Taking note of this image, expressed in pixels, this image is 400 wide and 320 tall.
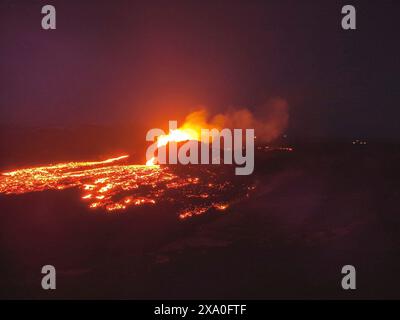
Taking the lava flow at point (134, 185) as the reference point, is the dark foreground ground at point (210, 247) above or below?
below

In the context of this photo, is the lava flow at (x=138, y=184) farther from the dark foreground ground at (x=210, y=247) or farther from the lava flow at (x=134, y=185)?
the dark foreground ground at (x=210, y=247)

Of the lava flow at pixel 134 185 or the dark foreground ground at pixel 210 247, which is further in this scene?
the lava flow at pixel 134 185

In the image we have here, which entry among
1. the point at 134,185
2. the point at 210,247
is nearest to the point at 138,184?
the point at 134,185

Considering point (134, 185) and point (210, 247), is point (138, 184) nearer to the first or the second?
point (134, 185)

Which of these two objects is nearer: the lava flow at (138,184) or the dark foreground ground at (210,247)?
the dark foreground ground at (210,247)

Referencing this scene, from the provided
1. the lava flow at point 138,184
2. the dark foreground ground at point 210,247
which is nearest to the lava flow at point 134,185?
the lava flow at point 138,184

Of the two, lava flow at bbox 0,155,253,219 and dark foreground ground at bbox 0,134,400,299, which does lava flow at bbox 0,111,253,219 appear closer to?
lava flow at bbox 0,155,253,219

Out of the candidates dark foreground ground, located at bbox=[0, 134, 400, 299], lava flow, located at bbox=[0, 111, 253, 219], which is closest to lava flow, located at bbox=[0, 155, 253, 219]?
lava flow, located at bbox=[0, 111, 253, 219]

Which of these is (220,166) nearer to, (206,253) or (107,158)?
(107,158)

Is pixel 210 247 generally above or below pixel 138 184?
below
